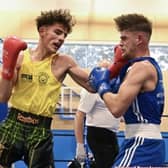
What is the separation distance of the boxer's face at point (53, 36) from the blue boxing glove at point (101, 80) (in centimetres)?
35

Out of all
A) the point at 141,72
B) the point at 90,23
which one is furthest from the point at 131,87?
the point at 90,23

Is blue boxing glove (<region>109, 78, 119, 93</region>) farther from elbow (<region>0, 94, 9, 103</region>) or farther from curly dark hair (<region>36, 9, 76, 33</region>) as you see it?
elbow (<region>0, 94, 9, 103</region>)

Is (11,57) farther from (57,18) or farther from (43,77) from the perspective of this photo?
(57,18)

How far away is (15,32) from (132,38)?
12.6 ft

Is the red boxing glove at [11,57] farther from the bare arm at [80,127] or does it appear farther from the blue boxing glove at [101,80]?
the bare arm at [80,127]

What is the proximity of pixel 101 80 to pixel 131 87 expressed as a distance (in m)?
0.21

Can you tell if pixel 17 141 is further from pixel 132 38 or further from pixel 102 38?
pixel 102 38

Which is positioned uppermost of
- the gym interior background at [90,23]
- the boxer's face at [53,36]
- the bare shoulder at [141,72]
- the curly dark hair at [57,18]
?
the gym interior background at [90,23]

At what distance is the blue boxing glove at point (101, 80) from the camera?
2154mm

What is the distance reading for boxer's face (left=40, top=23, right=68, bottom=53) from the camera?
2.55 metres

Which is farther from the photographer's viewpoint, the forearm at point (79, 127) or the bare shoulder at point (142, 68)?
the forearm at point (79, 127)

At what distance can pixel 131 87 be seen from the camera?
2062 millimetres

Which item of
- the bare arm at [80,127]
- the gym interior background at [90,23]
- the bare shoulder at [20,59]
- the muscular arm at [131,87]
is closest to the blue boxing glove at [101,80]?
the muscular arm at [131,87]

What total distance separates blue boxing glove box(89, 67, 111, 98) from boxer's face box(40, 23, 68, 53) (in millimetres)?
354
